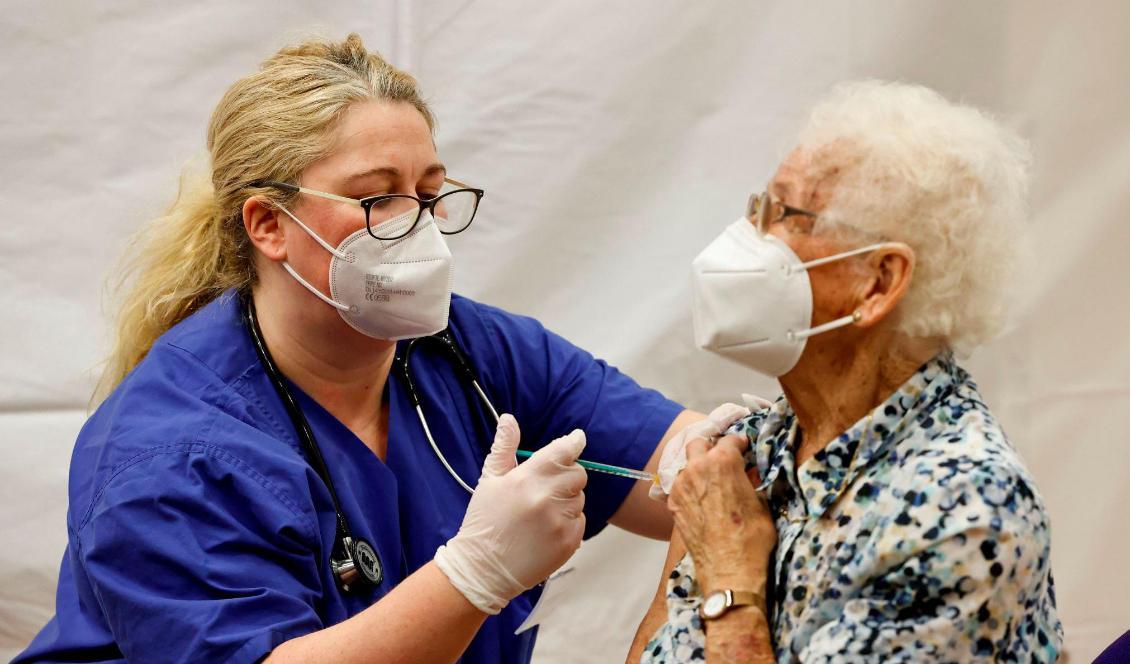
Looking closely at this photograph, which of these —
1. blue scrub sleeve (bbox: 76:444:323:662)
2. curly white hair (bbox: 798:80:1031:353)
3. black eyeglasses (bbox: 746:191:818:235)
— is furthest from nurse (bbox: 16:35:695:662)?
curly white hair (bbox: 798:80:1031:353)

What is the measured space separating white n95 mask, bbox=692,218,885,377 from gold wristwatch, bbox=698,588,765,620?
0.25 metres

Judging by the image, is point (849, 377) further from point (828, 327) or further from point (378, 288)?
point (378, 288)

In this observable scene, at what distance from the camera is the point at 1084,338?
2555 mm

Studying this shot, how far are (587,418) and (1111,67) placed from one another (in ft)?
4.46

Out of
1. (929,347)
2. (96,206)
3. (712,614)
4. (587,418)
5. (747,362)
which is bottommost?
(96,206)

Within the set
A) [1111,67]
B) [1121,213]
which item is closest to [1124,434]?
[1121,213]

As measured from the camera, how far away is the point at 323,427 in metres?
1.74

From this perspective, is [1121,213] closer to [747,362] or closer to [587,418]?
[587,418]

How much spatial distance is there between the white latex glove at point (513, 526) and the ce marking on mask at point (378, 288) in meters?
0.26

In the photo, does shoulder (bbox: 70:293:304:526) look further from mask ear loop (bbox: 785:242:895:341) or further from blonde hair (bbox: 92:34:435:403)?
mask ear loop (bbox: 785:242:895:341)

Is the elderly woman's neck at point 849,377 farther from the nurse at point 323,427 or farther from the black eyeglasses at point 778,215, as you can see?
the nurse at point 323,427

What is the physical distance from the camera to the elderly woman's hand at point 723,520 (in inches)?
51.5

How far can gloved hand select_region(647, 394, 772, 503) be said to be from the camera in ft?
5.21

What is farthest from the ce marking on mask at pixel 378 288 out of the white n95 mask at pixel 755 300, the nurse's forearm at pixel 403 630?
the white n95 mask at pixel 755 300
